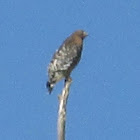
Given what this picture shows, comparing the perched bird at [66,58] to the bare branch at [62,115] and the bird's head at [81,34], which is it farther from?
the bare branch at [62,115]

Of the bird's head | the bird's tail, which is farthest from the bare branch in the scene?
the bird's head

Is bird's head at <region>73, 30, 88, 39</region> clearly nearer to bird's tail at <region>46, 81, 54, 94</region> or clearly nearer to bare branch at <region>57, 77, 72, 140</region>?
bird's tail at <region>46, 81, 54, 94</region>

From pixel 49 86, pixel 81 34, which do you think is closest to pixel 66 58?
pixel 81 34

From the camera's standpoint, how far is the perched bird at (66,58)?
14.2 metres

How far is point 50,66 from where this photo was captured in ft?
47.4

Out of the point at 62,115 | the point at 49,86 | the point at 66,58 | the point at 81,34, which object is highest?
the point at 81,34

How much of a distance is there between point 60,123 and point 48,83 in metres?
2.74

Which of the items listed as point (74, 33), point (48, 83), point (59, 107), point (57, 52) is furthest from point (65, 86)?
point (74, 33)

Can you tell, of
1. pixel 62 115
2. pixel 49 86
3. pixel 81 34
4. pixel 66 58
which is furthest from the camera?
pixel 81 34

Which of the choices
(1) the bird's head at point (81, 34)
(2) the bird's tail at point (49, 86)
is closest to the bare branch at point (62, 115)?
(2) the bird's tail at point (49, 86)

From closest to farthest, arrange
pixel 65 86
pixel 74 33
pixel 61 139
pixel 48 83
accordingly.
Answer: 1. pixel 61 139
2. pixel 65 86
3. pixel 48 83
4. pixel 74 33

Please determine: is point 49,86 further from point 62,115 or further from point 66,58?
point 62,115

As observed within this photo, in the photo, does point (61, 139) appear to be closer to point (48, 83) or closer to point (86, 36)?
point (48, 83)

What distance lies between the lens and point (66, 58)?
15227 millimetres
